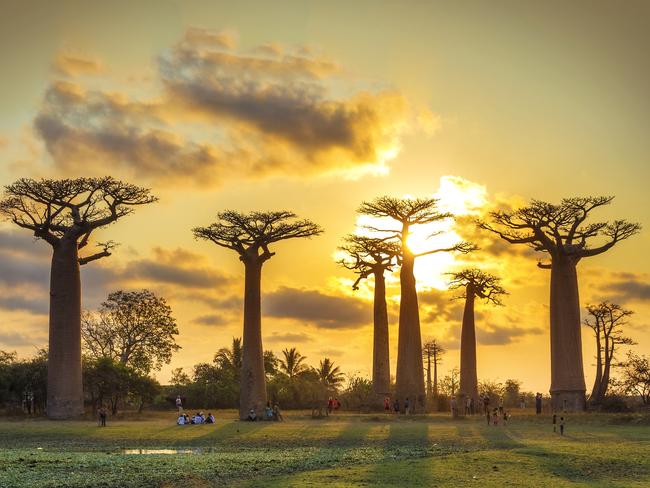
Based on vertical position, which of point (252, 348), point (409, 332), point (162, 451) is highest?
point (409, 332)

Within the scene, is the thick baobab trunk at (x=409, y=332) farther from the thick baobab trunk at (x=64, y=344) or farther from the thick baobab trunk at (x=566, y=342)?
the thick baobab trunk at (x=64, y=344)

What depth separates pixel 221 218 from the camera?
175ft

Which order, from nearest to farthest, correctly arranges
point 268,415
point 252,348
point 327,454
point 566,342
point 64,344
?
point 327,454, point 64,344, point 268,415, point 252,348, point 566,342

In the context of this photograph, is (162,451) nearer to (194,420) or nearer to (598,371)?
(194,420)

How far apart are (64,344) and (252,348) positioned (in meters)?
10.3

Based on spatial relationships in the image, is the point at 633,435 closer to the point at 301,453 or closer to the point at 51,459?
the point at 301,453

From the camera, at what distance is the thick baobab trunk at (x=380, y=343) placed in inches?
2591

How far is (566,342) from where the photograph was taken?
5609 centimetres

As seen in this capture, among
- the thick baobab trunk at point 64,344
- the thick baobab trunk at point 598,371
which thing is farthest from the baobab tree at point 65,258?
the thick baobab trunk at point 598,371

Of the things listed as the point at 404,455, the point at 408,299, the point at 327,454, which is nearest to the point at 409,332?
the point at 408,299

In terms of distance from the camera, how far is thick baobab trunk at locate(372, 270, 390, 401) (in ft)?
216

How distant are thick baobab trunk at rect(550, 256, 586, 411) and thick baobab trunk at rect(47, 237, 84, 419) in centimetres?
2812

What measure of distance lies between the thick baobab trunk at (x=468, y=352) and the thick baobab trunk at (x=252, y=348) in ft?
65.0

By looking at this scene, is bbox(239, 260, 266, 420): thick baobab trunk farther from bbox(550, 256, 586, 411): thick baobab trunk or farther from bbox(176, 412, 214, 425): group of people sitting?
bbox(550, 256, 586, 411): thick baobab trunk
